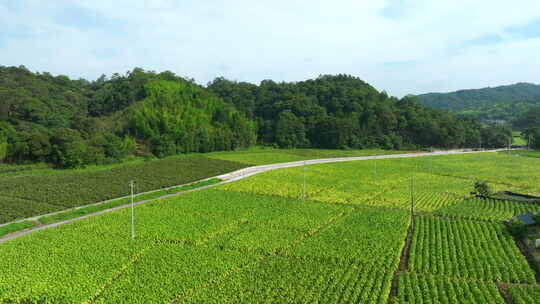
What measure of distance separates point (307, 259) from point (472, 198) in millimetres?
28731

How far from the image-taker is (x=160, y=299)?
18094mm

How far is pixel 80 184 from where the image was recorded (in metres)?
42.1

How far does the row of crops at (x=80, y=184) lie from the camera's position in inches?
1316

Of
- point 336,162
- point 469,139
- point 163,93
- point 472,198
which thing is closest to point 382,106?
point 469,139

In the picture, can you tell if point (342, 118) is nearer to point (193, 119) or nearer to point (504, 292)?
point (193, 119)

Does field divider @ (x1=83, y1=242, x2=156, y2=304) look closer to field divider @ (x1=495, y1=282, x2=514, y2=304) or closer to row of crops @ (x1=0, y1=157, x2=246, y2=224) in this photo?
row of crops @ (x1=0, y1=157, x2=246, y2=224)

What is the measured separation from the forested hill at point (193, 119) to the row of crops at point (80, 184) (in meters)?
8.84

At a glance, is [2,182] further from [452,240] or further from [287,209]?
[452,240]

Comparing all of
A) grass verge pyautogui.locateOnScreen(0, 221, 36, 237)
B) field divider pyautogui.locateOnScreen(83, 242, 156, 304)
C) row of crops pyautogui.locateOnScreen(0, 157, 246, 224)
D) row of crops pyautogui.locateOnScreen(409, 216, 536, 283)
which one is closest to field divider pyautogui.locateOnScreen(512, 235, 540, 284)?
row of crops pyautogui.locateOnScreen(409, 216, 536, 283)

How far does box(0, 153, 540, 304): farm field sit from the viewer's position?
62.0 feet

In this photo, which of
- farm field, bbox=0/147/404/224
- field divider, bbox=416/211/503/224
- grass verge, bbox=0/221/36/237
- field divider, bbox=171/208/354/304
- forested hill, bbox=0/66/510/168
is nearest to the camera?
field divider, bbox=171/208/354/304

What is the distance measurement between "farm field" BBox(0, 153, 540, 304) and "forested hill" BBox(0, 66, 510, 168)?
2866 cm

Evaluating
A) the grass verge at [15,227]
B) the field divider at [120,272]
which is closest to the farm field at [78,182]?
the grass verge at [15,227]

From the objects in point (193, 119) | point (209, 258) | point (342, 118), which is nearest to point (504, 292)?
point (209, 258)
